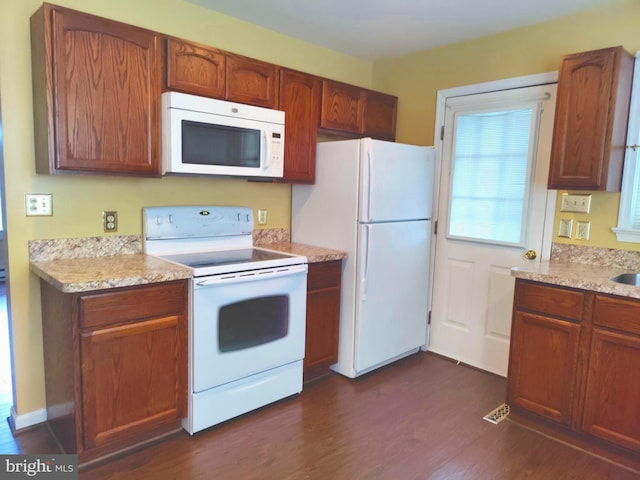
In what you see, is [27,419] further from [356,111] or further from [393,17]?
[393,17]

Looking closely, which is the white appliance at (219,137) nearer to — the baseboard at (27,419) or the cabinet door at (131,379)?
the cabinet door at (131,379)

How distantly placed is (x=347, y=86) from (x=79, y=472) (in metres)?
2.80

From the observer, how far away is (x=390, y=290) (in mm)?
3062

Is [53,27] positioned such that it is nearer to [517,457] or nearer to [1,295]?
[517,457]

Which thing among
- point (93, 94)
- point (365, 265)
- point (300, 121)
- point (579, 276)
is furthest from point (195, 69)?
point (579, 276)

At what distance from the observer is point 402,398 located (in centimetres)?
273

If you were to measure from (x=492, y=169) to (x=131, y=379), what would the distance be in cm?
260

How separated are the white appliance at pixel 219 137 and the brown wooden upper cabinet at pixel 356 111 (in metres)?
0.52

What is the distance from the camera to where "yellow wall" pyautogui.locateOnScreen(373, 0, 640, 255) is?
8.27 feet

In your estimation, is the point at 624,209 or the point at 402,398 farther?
the point at 402,398

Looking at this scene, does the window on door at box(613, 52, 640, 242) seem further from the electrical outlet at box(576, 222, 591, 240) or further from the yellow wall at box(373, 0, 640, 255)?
the electrical outlet at box(576, 222, 591, 240)

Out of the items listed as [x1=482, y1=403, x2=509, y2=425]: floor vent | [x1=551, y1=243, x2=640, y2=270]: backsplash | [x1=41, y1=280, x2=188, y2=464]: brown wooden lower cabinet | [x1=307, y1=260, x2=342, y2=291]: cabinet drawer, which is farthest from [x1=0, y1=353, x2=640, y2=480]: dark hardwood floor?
[x1=551, y1=243, x2=640, y2=270]: backsplash

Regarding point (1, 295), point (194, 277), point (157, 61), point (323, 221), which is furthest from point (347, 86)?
point (1, 295)

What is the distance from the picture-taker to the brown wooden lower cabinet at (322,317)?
9.08ft
